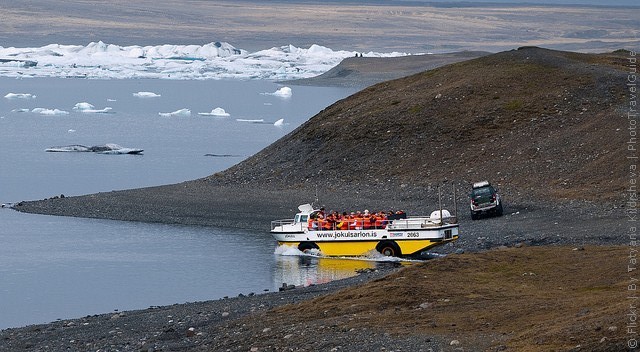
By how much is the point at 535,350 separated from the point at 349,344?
3.31 meters

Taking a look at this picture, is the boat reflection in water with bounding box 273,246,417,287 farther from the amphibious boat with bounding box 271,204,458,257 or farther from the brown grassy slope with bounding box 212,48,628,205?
the brown grassy slope with bounding box 212,48,628,205

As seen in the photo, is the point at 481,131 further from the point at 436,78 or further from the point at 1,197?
the point at 1,197

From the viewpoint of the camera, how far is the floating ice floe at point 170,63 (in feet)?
457

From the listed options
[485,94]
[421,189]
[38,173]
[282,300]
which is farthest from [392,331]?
[38,173]

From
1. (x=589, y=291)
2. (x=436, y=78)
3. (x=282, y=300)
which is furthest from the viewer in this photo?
(x=436, y=78)

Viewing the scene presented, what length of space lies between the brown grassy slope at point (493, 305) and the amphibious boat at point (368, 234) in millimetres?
5982

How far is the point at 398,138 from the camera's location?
155ft

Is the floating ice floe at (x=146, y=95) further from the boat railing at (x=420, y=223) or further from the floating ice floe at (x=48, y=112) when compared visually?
the boat railing at (x=420, y=223)

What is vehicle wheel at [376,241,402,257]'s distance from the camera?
106 feet

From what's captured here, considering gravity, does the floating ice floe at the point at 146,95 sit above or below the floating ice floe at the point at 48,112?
above

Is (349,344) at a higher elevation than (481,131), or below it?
below

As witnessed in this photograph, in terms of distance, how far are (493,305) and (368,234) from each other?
12910 mm

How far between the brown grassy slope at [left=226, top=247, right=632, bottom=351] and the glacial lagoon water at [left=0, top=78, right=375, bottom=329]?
689cm

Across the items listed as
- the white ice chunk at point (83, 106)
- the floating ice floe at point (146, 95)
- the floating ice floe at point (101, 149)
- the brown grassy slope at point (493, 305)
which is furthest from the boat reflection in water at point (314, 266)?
the floating ice floe at point (146, 95)
